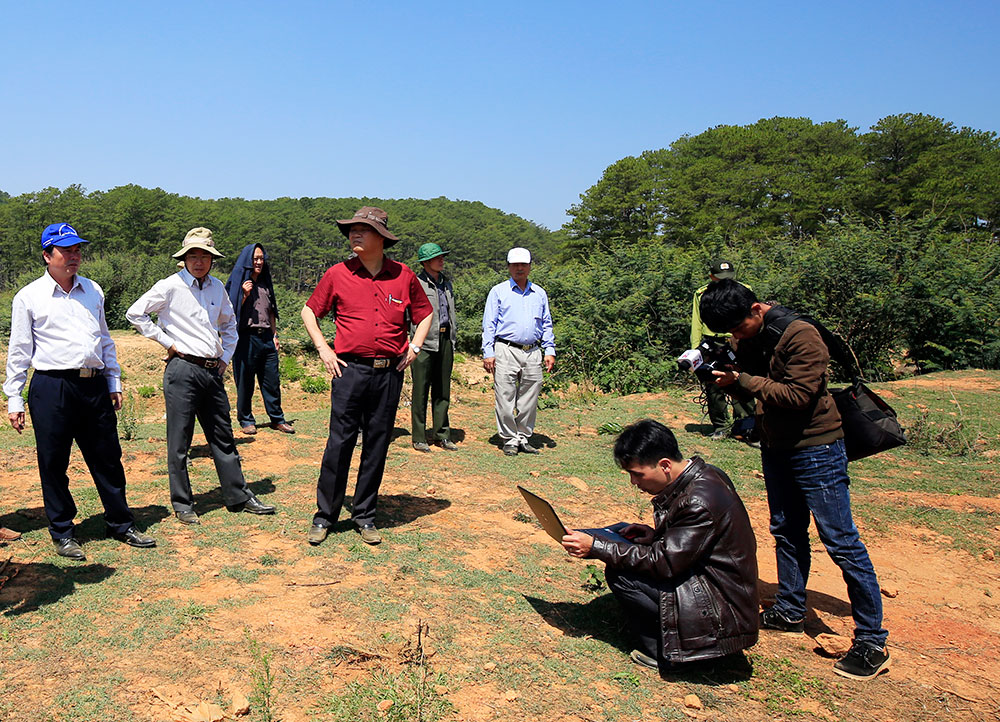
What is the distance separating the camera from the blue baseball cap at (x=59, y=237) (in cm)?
416

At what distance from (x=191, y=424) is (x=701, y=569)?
3.60 meters

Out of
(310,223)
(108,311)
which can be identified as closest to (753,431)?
(108,311)

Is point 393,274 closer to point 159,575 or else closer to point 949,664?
Answer: point 159,575

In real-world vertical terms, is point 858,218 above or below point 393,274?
above

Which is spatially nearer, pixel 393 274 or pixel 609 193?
pixel 393 274

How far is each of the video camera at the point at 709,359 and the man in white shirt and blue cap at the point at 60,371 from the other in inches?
137

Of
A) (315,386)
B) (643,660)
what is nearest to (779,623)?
(643,660)

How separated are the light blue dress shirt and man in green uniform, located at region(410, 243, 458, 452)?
0.44 meters

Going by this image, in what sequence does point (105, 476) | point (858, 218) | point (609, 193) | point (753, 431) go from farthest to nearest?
point (609, 193) → point (858, 218) → point (105, 476) → point (753, 431)

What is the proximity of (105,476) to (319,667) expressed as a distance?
7.20 feet

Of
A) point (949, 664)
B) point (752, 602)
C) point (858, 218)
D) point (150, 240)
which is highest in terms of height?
point (150, 240)

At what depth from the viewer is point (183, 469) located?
5.02 metres

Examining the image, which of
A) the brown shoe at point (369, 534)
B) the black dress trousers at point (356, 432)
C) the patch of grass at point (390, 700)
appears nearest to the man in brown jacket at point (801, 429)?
the patch of grass at point (390, 700)

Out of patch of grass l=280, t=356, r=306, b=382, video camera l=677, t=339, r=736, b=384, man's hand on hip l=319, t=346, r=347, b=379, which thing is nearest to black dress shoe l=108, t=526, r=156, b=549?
man's hand on hip l=319, t=346, r=347, b=379
